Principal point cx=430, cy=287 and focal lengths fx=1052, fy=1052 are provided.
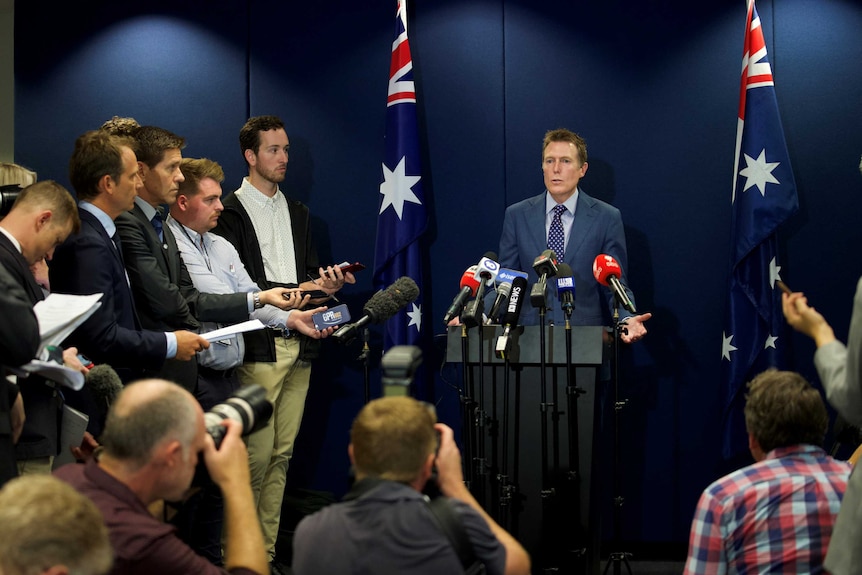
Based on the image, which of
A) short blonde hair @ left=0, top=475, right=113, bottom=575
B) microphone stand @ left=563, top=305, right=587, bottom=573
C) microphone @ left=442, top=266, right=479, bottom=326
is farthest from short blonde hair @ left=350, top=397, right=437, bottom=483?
microphone stand @ left=563, top=305, right=587, bottom=573

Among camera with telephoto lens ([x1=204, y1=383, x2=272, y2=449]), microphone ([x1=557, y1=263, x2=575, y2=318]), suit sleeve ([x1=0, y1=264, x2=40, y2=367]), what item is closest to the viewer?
camera with telephoto lens ([x1=204, y1=383, x2=272, y2=449])

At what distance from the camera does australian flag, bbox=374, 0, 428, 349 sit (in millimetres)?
5836

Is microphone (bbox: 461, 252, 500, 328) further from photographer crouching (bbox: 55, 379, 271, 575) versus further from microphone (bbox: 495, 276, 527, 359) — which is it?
photographer crouching (bbox: 55, 379, 271, 575)

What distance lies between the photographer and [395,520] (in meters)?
2.22

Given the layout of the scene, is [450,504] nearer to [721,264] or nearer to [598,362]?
[598,362]

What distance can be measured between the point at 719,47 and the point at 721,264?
1207mm

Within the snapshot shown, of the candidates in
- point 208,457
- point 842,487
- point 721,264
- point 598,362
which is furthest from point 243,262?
point 842,487

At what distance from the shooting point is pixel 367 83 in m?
6.13

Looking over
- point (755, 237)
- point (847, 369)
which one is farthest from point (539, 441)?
point (847, 369)

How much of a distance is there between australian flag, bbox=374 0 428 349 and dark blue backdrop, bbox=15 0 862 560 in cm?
24

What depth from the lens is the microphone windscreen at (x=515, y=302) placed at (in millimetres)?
4332

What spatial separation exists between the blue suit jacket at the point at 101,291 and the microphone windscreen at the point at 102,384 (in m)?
0.37

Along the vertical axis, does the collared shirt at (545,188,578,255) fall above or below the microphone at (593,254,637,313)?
above

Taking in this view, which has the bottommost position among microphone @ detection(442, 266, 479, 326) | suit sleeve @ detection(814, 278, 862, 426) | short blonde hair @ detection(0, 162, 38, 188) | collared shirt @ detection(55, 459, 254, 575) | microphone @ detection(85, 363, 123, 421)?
collared shirt @ detection(55, 459, 254, 575)
